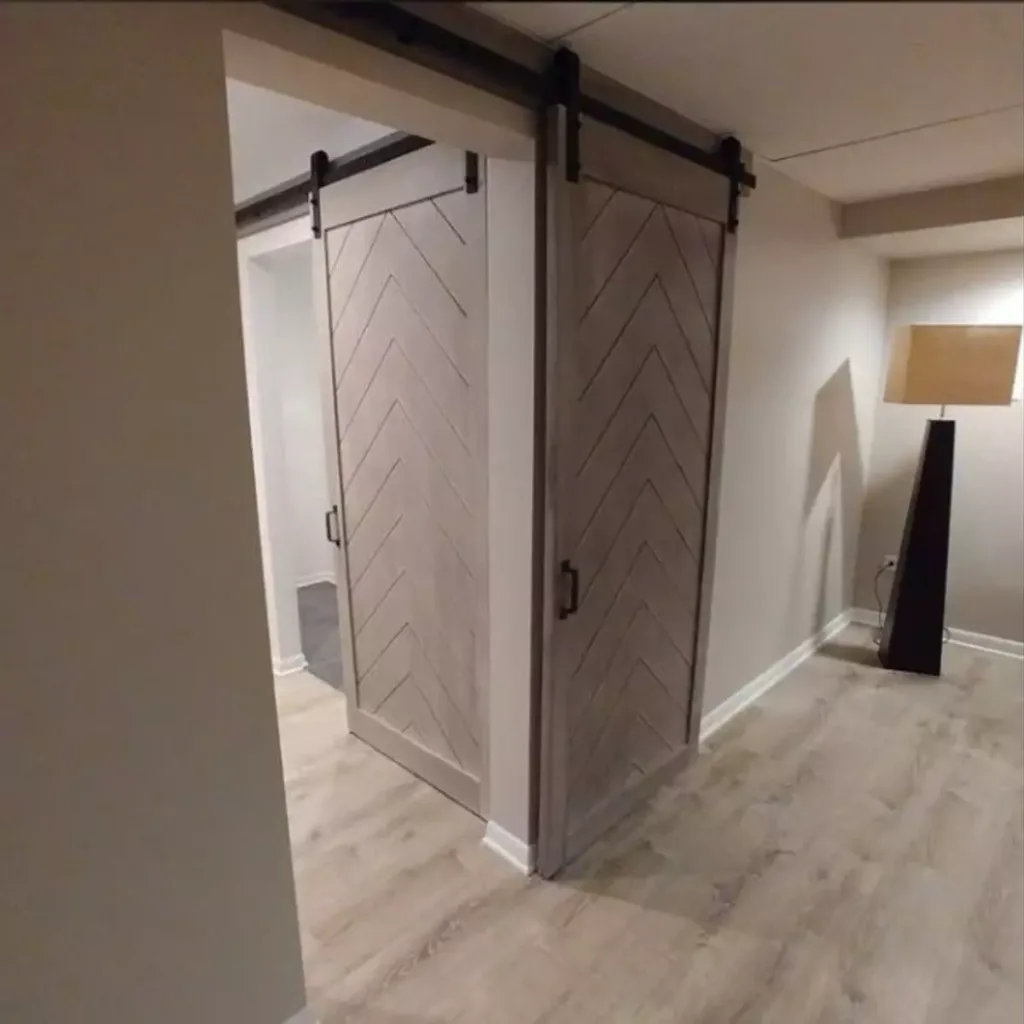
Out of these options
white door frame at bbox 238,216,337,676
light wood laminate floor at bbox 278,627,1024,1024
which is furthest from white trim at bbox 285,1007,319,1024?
white door frame at bbox 238,216,337,676

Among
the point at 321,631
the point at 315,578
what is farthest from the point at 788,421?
the point at 315,578

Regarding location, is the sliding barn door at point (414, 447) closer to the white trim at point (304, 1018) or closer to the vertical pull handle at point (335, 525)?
the vertical pull handle at point (335, 525)

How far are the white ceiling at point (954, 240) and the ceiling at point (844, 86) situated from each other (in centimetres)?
26

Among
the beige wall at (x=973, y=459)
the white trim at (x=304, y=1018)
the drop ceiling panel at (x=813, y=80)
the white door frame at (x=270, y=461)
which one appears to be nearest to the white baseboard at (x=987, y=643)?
the beige wall at (x=973, y=459)

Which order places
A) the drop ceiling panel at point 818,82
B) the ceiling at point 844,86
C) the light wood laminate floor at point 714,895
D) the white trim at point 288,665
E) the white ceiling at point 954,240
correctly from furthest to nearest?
the white trim at point 288,665 < the white ceiling at point 954,240 < the light wood laminate floor at point 714,895 < the drop ceiling panel at point 818,82 < the ceiling at point 844,86

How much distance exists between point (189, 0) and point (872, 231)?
3369 millimetres

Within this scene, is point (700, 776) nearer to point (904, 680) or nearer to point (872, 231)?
point (904, 680)

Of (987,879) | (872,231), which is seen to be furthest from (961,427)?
(987,879)

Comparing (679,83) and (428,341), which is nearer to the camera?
(679,83)

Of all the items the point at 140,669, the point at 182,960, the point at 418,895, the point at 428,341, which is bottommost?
the point at 418,895

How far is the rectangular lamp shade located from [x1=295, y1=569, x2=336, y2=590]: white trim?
3.89 m

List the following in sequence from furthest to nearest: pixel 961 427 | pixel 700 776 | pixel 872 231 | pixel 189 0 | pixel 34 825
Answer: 1. pixel 961 427
2. pixel 872 231
3. pixel 700 776
4. pixel 34 825
5. pixel 189 0

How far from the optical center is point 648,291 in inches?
79.1

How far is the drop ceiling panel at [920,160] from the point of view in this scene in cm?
214
